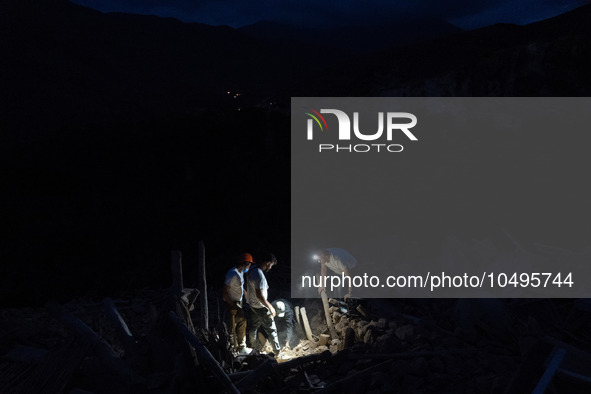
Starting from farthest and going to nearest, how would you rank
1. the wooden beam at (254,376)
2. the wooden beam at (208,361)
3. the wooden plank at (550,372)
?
the wooden beam at (254,376)
the wooden beam at (208,361)
the wooden plank at (550,372)

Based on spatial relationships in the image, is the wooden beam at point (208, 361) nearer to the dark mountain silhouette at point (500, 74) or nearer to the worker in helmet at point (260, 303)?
the worker in helmet at point (260, 303)

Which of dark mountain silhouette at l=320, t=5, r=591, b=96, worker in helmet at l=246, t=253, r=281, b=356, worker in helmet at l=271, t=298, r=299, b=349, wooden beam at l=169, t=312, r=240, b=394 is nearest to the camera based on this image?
wooden beam at l=169, t=312, r=240, b=394

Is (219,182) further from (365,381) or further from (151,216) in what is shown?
(365,381)

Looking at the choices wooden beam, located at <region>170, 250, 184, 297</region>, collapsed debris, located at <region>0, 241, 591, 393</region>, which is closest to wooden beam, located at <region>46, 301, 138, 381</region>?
collapsed debris, located at <region>0, 241, 591, 393</region>

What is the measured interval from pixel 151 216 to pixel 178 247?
266cm

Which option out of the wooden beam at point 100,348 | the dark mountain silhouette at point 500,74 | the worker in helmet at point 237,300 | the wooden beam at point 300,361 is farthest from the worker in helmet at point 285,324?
the dark mountain silhouette at point 500,74

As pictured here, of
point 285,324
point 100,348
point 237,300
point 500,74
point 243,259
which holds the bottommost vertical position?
point 285,324

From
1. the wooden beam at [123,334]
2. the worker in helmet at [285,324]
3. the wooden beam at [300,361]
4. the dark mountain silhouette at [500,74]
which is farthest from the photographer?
the dark mountain silhouette at [500,74]

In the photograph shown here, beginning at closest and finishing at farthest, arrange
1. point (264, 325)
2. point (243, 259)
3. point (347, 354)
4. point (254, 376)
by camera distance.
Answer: point (254, 376), point (347, 354), point (243, 259), point (264, 325)

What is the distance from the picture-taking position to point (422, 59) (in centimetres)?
3406

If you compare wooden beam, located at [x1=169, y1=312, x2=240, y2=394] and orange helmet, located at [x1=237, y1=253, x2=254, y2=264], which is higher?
orange helmet, located at [x1=237, y1=253, x2=254, y2=264]

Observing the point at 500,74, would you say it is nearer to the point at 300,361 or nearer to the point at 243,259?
the point at 243,259

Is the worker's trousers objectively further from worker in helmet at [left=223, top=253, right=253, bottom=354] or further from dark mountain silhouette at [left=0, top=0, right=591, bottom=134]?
dark mountain silhouette at [left=0, top=0, right=591, bottom=134]

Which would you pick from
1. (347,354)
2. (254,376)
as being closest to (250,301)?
(347,354)
